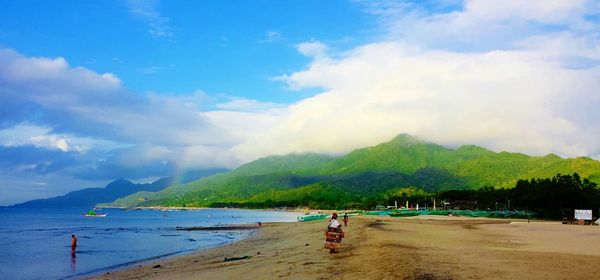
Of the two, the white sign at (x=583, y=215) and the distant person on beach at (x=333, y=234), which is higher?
the distant person on beach at (x=333, y=234)

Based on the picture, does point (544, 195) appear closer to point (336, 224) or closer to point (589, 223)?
point (589, 223)

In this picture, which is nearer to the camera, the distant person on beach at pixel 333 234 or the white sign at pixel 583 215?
the distant person on beach at pixel 333 234

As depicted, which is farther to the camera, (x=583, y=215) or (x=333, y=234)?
(x=583, y=215)

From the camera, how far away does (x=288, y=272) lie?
18.4 meters

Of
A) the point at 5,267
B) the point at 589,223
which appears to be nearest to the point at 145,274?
the point at 5,267

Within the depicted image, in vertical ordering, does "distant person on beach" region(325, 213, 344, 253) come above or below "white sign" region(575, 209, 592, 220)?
above

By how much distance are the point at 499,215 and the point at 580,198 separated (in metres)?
17.4

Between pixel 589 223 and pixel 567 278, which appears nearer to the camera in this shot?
pixel 567 278

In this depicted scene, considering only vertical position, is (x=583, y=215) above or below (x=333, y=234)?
below

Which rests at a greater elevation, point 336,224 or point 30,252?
point 336,224

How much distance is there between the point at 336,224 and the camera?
23.2 m

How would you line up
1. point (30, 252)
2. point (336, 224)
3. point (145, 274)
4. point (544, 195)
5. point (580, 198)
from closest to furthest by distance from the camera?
point (336, 224)
point (145, 274)
point (30, 252)
point (580, 198)
point (544, 195)

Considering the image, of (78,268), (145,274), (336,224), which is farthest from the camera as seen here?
(78,268)

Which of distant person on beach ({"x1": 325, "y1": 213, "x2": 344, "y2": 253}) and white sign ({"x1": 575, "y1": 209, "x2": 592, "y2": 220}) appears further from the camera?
white sign ({"x1": 575, "y1": 209, "x2": 592, "y2": 220})
